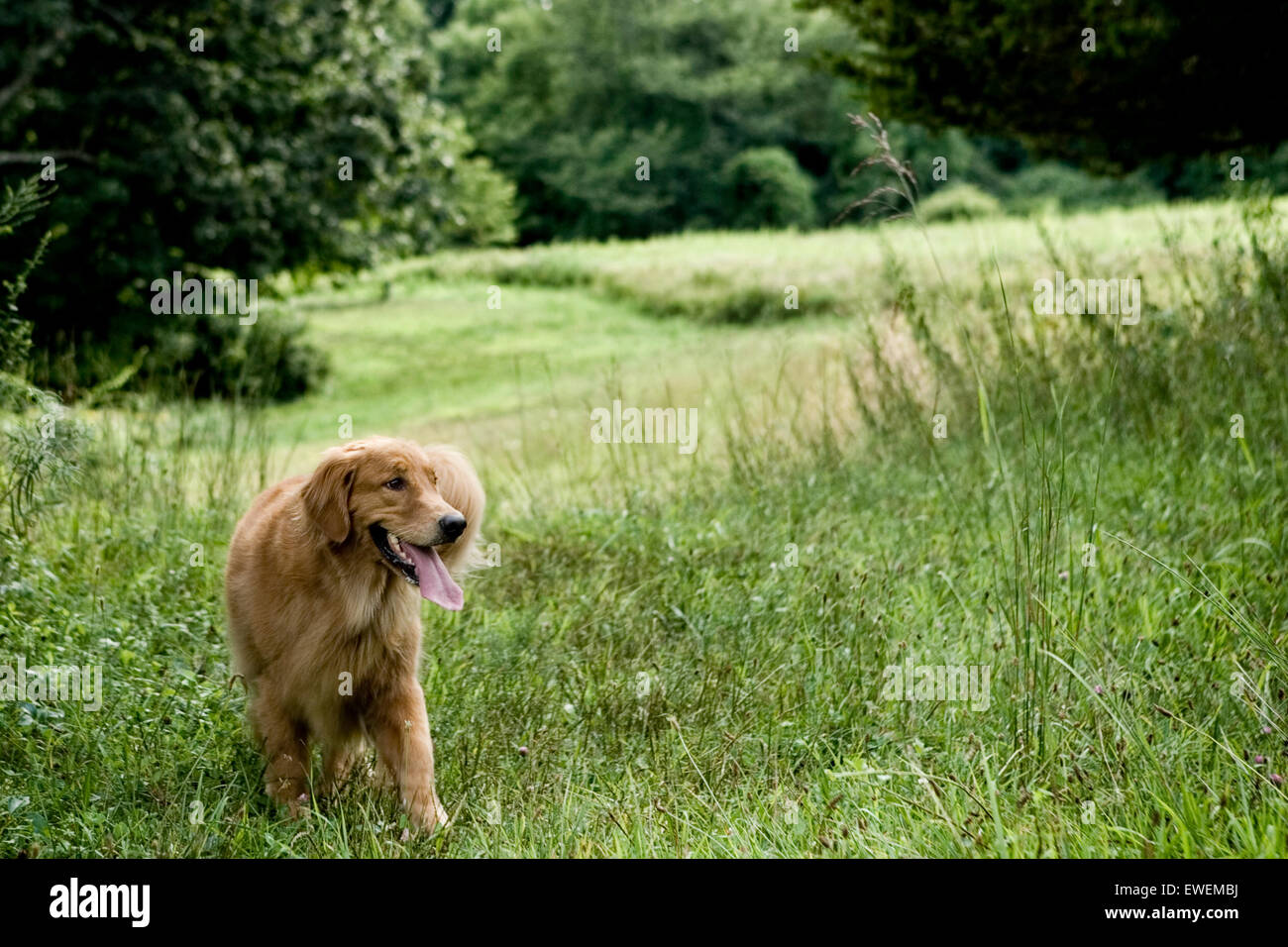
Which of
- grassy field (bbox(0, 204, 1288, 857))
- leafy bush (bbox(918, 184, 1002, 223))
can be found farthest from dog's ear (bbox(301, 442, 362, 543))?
leafy bush (bbox(918, 184, 1002, 223))

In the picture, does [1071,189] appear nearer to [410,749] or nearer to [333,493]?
[333,493]

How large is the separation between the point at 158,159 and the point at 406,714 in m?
14.6

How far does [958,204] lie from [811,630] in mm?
40153

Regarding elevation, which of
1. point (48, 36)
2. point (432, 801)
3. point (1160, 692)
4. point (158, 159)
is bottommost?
point (432, 801)

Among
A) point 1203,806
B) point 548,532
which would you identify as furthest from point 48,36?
point 1203,806

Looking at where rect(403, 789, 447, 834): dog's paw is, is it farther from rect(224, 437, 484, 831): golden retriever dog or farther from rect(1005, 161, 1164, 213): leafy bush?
rect(1005, 161, 1164, 213): leafy bush

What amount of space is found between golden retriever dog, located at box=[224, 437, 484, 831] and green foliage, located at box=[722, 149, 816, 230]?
44347mm

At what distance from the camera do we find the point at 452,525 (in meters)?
3.93

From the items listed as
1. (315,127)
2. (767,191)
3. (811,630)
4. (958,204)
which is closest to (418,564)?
(811,630)

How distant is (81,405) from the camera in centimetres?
1012

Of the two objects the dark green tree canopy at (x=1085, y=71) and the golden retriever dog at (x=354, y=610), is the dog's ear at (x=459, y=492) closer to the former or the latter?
the golden retriever dog at (x=354, y=610)

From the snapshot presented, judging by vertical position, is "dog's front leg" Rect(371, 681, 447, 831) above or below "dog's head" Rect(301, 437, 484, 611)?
below

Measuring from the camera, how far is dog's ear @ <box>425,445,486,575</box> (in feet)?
14.0
